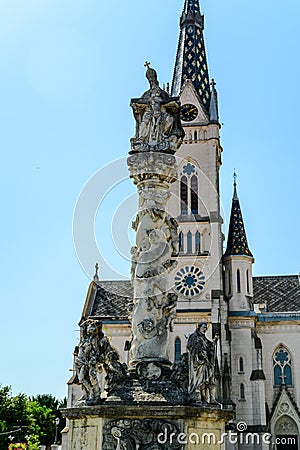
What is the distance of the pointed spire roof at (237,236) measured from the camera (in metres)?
49.4

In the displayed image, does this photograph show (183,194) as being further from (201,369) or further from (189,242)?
(201,369)

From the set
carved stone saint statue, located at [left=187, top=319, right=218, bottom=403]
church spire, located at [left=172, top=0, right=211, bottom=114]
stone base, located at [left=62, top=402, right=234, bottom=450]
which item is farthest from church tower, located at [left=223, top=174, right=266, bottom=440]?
stone base, located at [left=62, top=402, right=234, bottom=450]

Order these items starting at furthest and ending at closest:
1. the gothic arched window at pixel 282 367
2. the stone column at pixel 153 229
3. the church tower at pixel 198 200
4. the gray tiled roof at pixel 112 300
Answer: the gray tiled roof at pixel 112 300 < the gothic arched window at pixel 282 367 < the church tower at pixel 198 200 < the stone column at pixel 153 229

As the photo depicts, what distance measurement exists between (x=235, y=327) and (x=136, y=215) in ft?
110

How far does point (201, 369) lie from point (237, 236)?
1494 inches

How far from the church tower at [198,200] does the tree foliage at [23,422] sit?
770 inches

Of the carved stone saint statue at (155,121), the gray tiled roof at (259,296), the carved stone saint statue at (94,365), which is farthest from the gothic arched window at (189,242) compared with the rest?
the carved stone saint statue at (94,365)

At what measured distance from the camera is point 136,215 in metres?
15.3

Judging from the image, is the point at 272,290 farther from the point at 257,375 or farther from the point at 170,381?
the point at 170,381

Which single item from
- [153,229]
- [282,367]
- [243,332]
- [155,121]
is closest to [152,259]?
[153,229]

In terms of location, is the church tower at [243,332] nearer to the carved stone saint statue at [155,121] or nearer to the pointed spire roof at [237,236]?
the pointed spire roof at [237,236]

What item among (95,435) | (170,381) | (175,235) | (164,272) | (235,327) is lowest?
(95,435)

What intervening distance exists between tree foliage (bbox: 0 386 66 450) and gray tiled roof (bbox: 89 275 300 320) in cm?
1235

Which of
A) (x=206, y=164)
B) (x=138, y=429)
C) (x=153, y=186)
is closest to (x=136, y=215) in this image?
(x=153, y=186)
